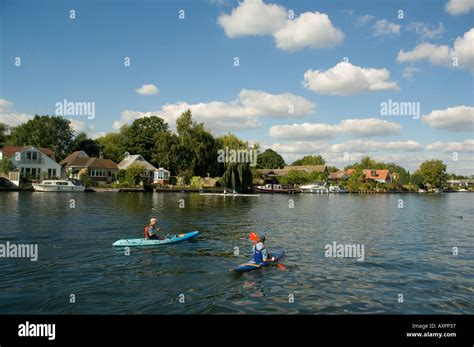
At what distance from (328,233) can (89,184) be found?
65196 millimetres

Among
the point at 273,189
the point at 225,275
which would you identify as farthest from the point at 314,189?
the point at 225,275

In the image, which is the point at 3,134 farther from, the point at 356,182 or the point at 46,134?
the point at 356,182

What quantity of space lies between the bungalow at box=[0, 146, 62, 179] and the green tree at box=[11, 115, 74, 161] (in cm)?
2543

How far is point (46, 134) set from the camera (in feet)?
367

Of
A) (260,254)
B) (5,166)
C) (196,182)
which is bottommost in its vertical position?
(260,254)

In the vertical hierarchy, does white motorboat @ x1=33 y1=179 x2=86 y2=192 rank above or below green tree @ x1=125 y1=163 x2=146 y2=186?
below

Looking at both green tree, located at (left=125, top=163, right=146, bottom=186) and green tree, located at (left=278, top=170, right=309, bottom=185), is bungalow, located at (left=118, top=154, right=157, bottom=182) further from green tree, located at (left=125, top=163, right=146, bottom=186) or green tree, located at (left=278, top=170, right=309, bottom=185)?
green tree, located at (left=278, top=170, right=309, bottom=185)

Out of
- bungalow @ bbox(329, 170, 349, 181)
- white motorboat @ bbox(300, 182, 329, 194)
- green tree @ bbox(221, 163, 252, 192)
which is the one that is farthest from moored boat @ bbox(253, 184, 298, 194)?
bungalow @ bbox(329, 170, 349, 181)

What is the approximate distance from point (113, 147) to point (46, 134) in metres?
18.9

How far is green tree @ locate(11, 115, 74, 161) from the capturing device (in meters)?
109

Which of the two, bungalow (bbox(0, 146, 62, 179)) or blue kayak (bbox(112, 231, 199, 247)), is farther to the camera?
bungalow (bbox(0, 146, 62, 179))

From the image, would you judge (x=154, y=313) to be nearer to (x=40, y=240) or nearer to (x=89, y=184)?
(x=40, y=240)

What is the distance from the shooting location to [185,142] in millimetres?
94500

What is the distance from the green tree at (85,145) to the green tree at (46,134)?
5.75 feet
